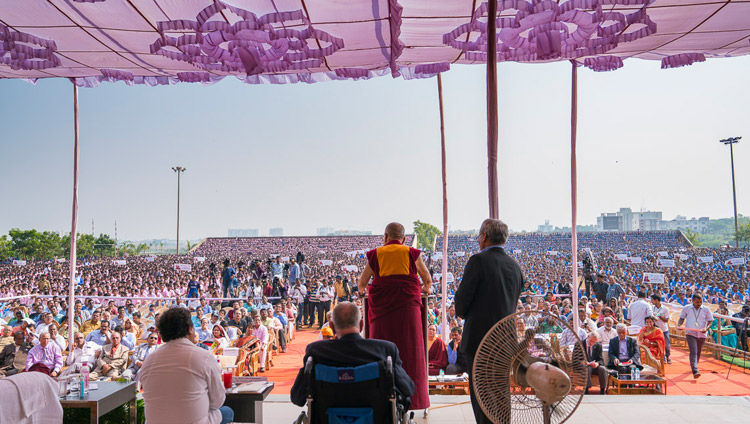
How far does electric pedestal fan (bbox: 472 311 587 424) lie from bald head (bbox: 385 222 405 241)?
1.10 metres

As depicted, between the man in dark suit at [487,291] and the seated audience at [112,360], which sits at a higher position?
the man in dark suit at [487,291]

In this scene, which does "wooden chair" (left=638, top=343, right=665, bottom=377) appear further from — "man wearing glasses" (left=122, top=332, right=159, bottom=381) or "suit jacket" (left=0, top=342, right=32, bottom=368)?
"suit jacket" (left=0, top=342, right=32, bottom=368)

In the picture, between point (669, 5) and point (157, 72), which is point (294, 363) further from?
point (669, 5)

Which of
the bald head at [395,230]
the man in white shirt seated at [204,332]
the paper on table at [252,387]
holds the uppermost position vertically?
the bald head at [395,230]

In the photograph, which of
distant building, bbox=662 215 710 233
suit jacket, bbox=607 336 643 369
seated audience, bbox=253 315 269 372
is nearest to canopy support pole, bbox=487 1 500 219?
suit jacket, bbox=607 336 643 369

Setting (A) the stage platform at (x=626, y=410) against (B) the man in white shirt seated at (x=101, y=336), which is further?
(B) the man in white shirt seated at (x=101, y=336)

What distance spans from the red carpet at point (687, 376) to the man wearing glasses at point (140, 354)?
68.9 inches

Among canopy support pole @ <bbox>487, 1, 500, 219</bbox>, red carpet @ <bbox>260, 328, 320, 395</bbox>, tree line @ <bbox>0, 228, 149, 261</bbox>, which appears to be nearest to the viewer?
canopy support pole @ <bbox>487, 1, 500, 219</bbox>

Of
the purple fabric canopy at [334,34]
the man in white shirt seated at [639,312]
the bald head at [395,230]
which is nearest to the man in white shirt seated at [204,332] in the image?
the purple fabric canopy at [334,34]

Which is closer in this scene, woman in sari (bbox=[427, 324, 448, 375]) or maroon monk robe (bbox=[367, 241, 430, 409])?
maroon monk robe (bbox=[367, 241, 430, 409])

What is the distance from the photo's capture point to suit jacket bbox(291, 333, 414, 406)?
6.72 feet

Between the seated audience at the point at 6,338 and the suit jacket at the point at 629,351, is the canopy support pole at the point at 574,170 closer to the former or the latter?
the suit jacket at the point at 629,351

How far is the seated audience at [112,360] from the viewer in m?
6.36

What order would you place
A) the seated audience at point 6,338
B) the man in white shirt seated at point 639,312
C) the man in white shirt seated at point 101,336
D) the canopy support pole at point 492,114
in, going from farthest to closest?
the man in white shirt seated at point 639,312, the man in white shirt seated at point 101,336, the seated audience at point 6,338, the canopy support pole at point 492,114
